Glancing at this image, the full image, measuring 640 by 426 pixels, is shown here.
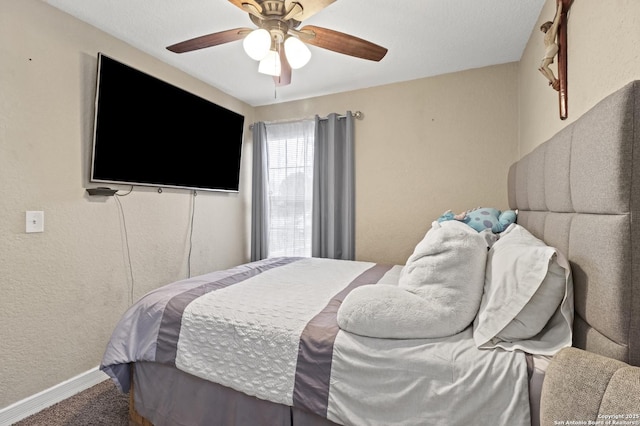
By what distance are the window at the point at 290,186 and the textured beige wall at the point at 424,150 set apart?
40 centimetres

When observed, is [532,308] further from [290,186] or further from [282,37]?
[290,186]

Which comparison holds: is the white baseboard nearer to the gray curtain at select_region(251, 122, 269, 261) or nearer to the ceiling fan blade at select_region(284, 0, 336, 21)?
the gray curtain at select_region(251, 122, 269, 261)

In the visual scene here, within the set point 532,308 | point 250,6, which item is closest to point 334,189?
point 250,6

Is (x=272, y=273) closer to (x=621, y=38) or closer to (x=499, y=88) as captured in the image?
(x=621, y=38)

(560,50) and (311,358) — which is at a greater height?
(560,50)

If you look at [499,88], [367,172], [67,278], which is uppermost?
[499,88]

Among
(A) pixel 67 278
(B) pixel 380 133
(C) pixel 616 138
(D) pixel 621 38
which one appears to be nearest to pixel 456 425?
(C) pixel 616 138

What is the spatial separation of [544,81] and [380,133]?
1.46m

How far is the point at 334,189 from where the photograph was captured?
10.5ft

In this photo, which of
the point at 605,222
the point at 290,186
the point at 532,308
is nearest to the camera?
the point at 605,222

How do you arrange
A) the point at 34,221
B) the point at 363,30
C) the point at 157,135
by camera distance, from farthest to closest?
the point at 157,135
the point at 363,30
the point at 34,221

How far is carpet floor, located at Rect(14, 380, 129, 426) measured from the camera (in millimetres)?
1713

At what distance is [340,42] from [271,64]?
17.4 inches

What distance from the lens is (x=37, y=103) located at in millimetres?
1828
